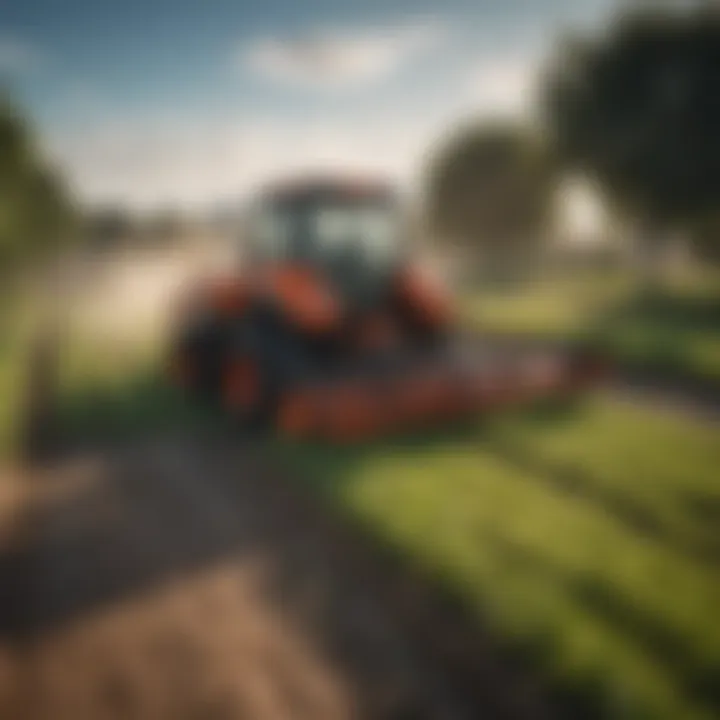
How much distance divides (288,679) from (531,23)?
8.62ft

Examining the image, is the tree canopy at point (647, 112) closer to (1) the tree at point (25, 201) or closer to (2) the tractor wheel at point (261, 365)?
(2) the tractor wheel at point (261, 365)

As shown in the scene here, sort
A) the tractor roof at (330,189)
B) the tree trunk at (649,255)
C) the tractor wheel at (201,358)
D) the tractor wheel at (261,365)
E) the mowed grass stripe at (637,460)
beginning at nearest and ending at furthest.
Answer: the mowed grass stripe at (637,460) < the tractor roof at (330,189) < the tractor wheel at (261,365) < the tree trunk at (649,255) < the tractor wheel at (201,358)

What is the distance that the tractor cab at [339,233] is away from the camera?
3604 millimetres

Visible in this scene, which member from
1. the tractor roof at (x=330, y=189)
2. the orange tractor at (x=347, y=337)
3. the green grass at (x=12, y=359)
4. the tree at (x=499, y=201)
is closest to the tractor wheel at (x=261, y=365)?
the orange tractor at (x=347, y=337)

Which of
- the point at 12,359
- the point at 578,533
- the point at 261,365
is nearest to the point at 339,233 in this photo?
the point at 261,365

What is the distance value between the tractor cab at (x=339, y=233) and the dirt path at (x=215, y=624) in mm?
1332

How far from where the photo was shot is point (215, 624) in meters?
2.13

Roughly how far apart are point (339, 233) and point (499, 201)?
38.2 inches

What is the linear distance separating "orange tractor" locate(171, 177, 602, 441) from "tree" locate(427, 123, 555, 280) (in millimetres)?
312

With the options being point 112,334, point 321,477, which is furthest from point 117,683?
point 112,334

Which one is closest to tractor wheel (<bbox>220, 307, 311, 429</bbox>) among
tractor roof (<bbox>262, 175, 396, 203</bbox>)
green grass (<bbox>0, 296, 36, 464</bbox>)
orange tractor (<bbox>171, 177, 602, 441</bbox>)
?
orange tractor (<bbox>171, 177, 602, 441</bbox>)

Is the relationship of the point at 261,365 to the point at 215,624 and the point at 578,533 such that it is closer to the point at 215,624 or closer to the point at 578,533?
the point at 215,624

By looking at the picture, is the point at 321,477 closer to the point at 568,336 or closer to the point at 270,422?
the point at 270,422

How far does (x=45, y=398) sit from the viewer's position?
444 cm
